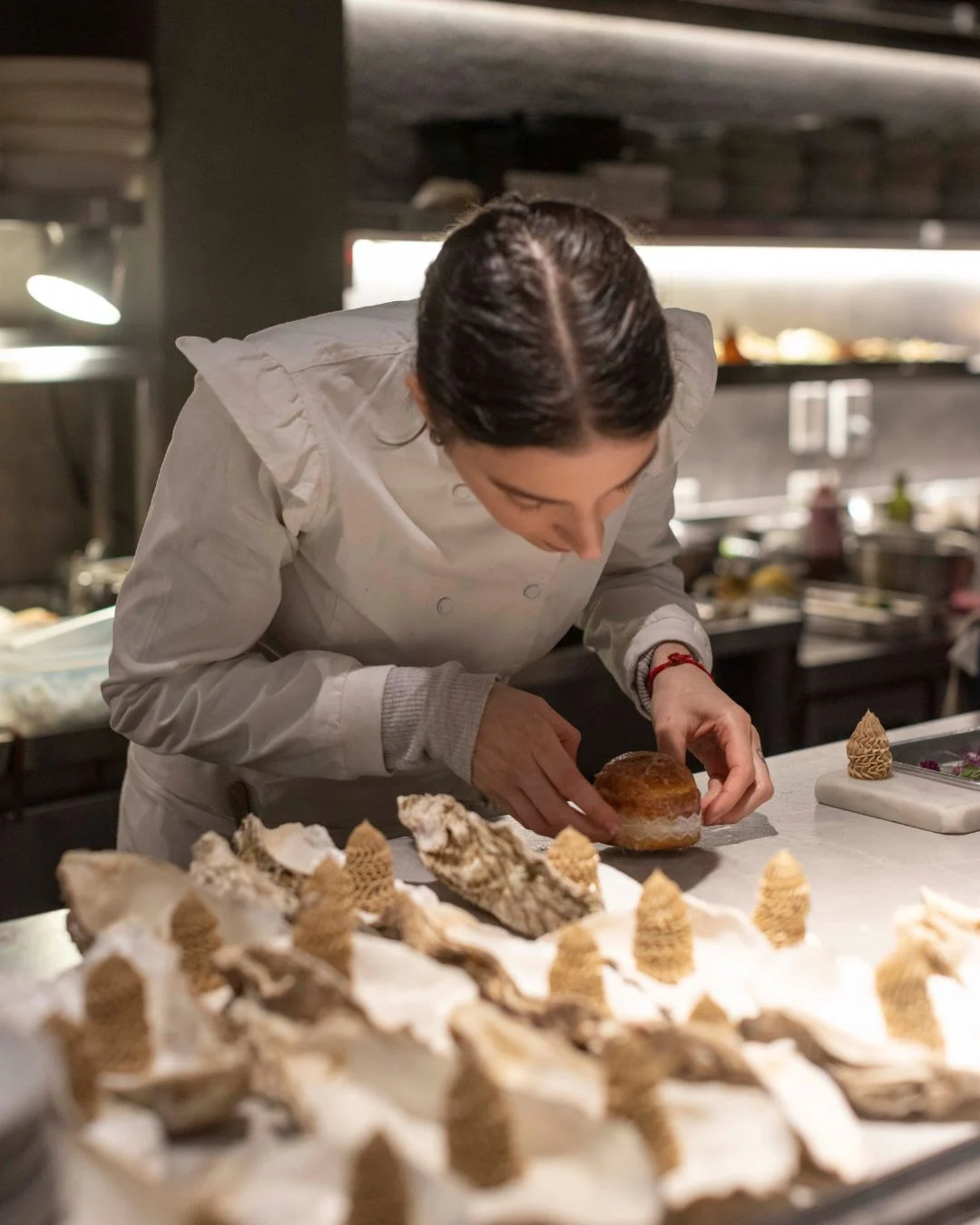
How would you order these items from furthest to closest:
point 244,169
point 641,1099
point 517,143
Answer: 1. point 517,143
2. point 244,169
3. point 641,1099

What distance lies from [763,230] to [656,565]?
93.0 inches

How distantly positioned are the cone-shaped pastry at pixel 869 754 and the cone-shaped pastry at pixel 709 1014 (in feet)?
2.37

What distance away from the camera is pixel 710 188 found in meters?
4.07

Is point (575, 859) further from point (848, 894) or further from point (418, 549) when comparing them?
point (418, 549)

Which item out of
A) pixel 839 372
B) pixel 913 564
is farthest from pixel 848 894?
pixel 839 372

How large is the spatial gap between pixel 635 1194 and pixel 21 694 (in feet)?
6.96

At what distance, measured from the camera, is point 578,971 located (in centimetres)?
116

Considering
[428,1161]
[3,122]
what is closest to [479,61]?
[3,122]

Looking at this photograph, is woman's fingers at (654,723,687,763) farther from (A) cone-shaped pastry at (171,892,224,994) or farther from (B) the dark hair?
(A) cone-shaped pastry at (171,892,224,994)

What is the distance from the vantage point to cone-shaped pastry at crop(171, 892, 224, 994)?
1163 millimetres

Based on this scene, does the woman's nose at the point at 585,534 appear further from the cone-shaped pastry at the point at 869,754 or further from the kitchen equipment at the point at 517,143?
the kitchen equipment at the point at 517,143

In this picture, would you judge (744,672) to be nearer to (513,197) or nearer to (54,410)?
(54,410)

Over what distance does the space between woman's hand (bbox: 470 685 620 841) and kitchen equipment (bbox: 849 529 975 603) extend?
294cm

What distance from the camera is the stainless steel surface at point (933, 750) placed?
1.86m
